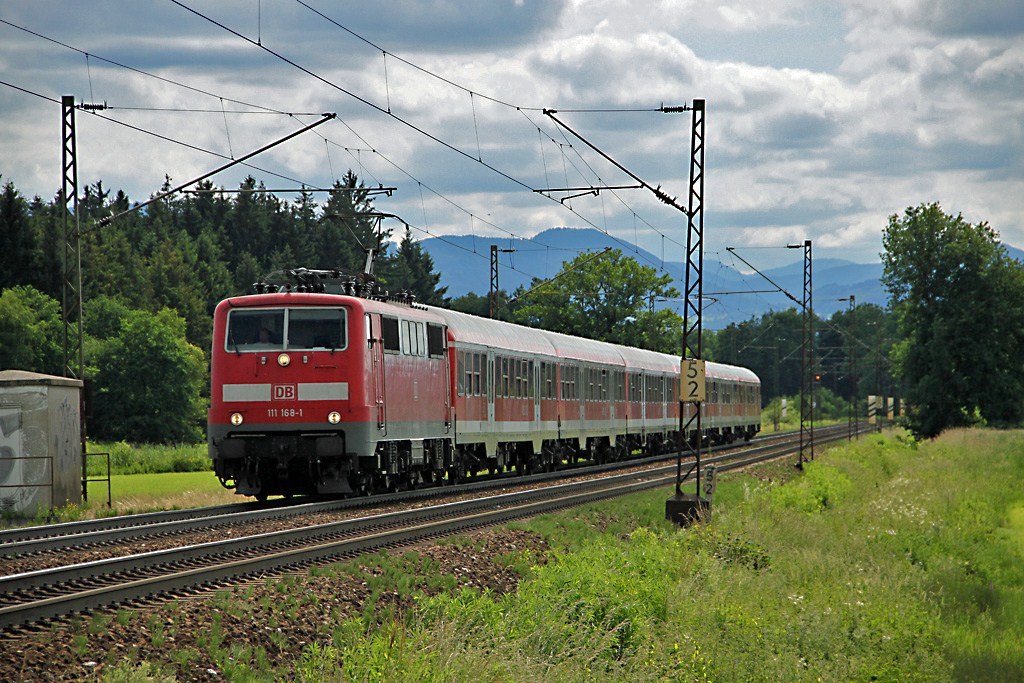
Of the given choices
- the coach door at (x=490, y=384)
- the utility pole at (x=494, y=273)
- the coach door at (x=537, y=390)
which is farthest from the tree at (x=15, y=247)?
the coach door at (x=490, y=384)

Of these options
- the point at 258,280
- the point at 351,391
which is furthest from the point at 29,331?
the point at 351,391

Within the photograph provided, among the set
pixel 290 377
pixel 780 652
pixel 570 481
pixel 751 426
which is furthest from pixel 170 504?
pixel 751 426

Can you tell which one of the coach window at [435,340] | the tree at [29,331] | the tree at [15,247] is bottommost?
the coach window at [435,340]

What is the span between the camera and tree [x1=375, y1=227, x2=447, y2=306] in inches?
4277

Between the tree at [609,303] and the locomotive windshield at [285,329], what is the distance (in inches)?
2878

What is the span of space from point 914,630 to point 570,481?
1687cm

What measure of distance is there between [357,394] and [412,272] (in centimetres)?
8922

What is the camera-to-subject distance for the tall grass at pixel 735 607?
11.1m

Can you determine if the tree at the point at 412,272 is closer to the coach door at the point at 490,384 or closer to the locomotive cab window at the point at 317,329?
the coach door at the point at 490,384

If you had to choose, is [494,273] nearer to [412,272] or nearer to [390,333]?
[390,333]

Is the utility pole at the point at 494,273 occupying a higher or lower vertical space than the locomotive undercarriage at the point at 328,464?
higher

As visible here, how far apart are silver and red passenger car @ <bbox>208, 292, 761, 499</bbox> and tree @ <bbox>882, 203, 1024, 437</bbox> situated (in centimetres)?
4129

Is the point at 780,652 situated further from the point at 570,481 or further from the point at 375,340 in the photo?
the point at 570,481

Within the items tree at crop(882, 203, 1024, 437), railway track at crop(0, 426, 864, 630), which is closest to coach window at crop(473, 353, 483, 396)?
railway track at crop(0, 426, 864, 630)
